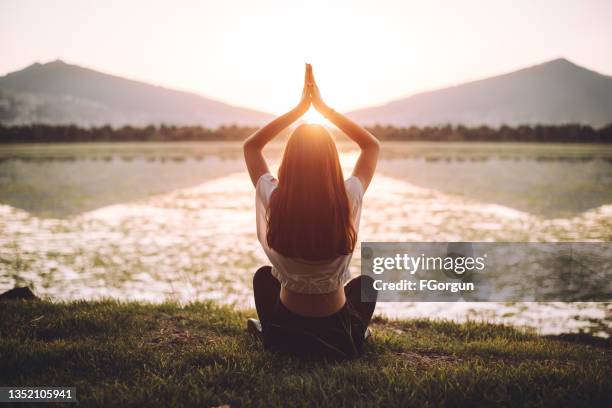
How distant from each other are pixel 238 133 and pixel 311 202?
5587cm

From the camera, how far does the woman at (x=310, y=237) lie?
263 cm

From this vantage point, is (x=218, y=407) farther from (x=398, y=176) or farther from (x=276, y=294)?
(x=398, y=176)

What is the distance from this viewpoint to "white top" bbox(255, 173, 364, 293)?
2.83m

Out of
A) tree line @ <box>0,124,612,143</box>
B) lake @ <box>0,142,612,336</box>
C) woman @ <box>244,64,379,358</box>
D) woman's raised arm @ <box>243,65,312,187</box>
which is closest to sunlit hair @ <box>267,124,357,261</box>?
woman @ <box>244,64,379,358</box>

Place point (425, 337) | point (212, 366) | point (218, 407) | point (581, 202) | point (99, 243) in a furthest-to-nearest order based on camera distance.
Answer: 1. point (581, 202)
2. point (99, 243)
3. point (425, 337)
4. point (212, 366)
5. point (218, 407)

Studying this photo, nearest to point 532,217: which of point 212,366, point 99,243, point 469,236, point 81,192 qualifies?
point 469,236

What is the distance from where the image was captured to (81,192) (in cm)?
1573

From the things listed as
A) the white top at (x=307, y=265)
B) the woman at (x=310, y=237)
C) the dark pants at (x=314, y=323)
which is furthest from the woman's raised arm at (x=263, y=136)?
the dark pants at (x=314, y=323)

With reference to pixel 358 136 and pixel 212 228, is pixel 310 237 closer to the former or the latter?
pixel 358 136

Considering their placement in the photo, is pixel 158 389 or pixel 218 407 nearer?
pixel 218 407

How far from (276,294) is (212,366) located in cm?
61

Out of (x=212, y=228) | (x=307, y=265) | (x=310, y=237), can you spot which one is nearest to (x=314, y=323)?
(x=307, y=265)

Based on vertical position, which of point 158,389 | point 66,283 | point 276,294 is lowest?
point 66,283

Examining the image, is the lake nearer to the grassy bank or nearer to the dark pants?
the grassy bank
